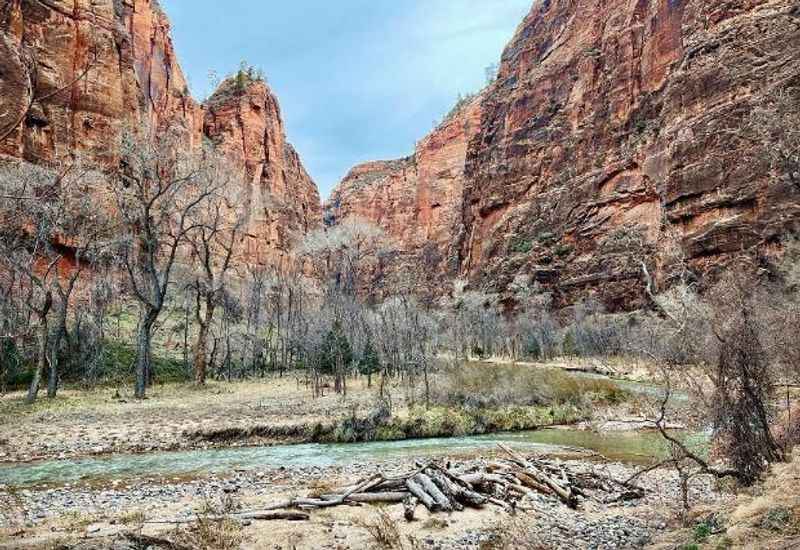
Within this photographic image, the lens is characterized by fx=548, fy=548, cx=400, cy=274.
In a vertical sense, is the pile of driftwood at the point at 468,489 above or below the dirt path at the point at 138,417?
below

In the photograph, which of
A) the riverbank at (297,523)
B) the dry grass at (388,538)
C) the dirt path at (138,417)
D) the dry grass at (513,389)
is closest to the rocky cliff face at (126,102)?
the dirt path at (138,417)

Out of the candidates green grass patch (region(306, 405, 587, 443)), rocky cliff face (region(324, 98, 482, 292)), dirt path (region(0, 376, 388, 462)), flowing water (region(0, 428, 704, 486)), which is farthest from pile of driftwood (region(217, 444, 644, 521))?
rocky cliff face (region(324, 98, 482, 292))

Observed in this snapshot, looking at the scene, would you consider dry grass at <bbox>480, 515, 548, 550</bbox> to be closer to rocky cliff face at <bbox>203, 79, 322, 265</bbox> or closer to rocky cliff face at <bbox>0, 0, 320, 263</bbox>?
rocky cliff face at <bbox>0, 0, 320, 263</bbox>

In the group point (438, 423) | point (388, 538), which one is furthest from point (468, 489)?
point (438, 423)

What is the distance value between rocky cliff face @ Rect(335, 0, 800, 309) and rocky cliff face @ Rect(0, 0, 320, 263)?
40179 millimetres

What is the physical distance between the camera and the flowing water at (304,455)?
1287 cm

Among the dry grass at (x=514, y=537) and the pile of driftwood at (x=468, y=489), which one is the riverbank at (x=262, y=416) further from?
the dry grass at (x=514, y=537)

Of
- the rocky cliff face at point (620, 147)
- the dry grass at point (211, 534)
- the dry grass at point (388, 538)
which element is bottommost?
the dry grass at point (388, 538)

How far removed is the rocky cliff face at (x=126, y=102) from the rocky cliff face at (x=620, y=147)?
40.2m

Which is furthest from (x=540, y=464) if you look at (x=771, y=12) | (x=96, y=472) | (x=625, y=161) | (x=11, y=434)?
(x=625, y=161)

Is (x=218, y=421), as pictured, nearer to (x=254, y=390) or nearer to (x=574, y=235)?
(x=254, y=390)

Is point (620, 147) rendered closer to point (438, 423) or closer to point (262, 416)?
point (438, 423)

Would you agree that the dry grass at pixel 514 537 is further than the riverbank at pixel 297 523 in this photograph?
No

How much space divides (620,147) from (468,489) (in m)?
77.4
